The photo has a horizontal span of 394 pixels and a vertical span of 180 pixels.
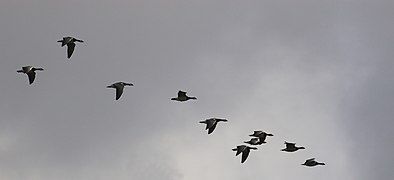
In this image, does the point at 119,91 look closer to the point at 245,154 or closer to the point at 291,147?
the point at 245,154

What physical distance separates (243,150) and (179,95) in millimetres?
9533

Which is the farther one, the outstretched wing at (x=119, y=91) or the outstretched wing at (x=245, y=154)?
the outstretched wing at (x=245, y=154)

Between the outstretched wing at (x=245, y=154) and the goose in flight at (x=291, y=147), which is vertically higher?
the goose in flight at (x=291, y=147)

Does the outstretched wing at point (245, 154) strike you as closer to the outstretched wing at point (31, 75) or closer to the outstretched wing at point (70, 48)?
the outstretched wing at point (70, 48)

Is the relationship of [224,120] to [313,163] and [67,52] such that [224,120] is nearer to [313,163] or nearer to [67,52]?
[313,163]

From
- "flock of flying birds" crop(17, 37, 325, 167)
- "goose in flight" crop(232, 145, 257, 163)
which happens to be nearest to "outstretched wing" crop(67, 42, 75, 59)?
"flock of flying birds" crop(17, 37, 325, 167)

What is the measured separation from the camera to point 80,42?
5517 inches

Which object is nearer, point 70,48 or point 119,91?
point 70,48

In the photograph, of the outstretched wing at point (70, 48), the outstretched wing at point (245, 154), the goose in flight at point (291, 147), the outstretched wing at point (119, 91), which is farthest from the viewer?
the goose in flight at point (291, 147)

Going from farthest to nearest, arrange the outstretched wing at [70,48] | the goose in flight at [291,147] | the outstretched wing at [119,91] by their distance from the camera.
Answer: the goose in flight at [291,147] < the outstretched wing at [119,91] < the outstretched wing at [70,48]

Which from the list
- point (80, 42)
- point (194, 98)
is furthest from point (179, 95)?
point (80, 42)

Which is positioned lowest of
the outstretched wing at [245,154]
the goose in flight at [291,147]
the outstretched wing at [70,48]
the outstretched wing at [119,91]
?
the outstretched wing at [245,154]

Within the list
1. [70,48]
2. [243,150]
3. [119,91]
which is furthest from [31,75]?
[243,150]

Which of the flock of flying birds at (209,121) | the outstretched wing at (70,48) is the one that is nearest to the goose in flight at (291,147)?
the flock of flying birds at (209,121)
